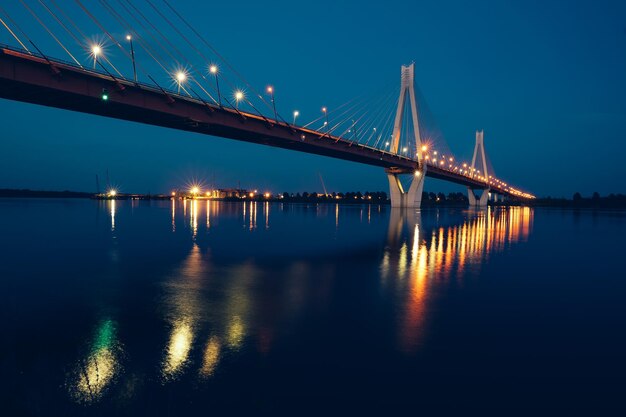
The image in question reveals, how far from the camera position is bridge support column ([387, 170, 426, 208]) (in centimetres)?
8456

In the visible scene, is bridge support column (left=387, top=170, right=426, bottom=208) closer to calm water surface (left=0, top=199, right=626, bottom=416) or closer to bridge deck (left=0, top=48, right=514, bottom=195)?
bridge deck (left=0, top=48, right=514, bottom=195)

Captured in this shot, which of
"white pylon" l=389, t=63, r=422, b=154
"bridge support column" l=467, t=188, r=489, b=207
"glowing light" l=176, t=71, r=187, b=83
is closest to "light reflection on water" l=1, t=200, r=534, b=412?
"glowing light" l=176, t=71, r=187, b=83

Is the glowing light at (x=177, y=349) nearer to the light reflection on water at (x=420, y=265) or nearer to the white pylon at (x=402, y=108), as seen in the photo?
the light reflection on water at (x=420, y=265)

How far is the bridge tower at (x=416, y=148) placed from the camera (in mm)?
77500

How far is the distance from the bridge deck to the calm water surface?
44.0 ft

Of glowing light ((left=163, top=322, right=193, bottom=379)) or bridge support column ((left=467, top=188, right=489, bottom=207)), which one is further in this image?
bridge support column ((left=467, top=188, right=489, bottom=207))

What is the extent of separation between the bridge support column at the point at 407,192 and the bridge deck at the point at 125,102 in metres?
37.2

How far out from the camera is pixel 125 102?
101 feet

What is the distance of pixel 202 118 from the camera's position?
37.4m

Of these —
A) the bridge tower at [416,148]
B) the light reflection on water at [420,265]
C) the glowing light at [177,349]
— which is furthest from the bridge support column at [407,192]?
the glowing light at [177,349]

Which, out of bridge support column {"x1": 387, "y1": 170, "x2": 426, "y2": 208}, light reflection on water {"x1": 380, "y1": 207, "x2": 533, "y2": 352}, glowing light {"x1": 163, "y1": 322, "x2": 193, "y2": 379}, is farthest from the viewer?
bridge support column {"x1": 387, "y1": 170, "x2": 426, "y2": 208}

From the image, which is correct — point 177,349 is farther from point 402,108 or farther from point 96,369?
point 402,108

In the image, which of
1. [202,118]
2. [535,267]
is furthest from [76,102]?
[535,267]

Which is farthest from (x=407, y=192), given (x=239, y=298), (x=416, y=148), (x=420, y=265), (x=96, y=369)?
(x=96, y=369)
